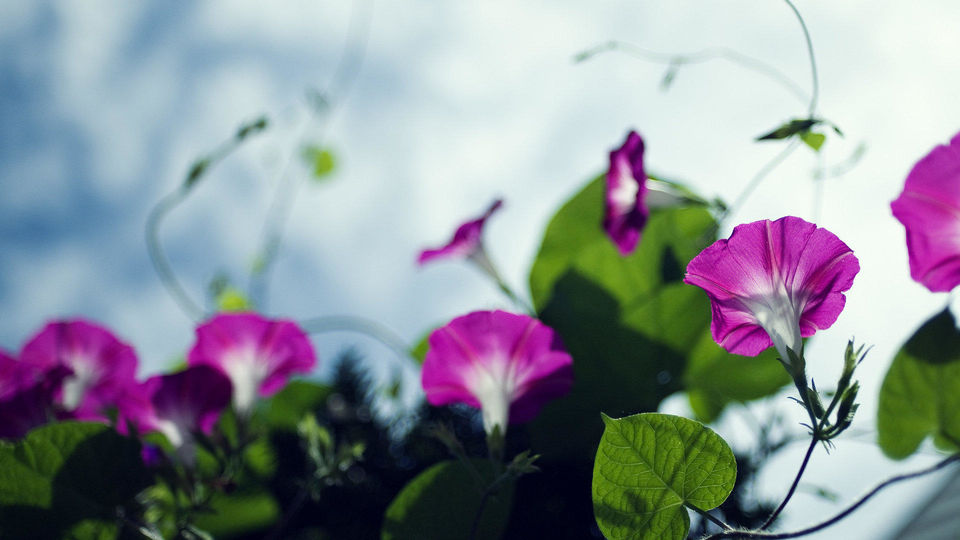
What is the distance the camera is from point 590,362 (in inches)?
23.6

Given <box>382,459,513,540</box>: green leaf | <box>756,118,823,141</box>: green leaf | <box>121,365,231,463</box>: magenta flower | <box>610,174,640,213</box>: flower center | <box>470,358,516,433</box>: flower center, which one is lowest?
<box>382,459,513,540</box>: green leaf

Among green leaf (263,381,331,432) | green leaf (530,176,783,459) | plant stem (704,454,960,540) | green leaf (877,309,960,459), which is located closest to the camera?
plant stem (704,454,960,540)

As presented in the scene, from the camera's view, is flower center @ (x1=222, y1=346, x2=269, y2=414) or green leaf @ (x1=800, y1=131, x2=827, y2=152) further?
flower center @ (x1=222, y1=346, x2=269, y2=414)

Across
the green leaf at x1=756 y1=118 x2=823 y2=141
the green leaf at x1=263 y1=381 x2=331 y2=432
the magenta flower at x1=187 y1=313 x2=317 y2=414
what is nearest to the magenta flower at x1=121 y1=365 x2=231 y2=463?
the magenta flower at x1=187 y1=313 x2=317 y2=414

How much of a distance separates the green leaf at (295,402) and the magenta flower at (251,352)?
0.20 m

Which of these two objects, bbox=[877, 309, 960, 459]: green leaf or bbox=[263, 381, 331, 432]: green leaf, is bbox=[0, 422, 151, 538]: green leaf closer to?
bbox=[263, 381, 331, 432]: green leaf

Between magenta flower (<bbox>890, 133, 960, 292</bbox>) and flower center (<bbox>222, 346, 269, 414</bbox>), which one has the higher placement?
magenta flower (<bbox>890, 133, 960, 292</bbox>)

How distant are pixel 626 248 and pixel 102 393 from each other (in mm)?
541

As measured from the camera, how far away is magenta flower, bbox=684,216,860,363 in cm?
37

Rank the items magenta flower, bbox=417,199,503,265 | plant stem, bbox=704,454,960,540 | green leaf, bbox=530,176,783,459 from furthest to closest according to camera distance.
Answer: magenta flower, bbox=417,199,503,265
green leaf, bbox=530,176,783,459
plant stem, bbox=704,454,960,540

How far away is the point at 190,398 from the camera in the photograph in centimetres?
61

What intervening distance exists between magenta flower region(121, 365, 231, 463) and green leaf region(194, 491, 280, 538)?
0.16m

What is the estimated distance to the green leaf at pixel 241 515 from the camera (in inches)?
29.4

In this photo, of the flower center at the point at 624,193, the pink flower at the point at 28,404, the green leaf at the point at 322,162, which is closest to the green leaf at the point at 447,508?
the flower center at the point at 624,193
